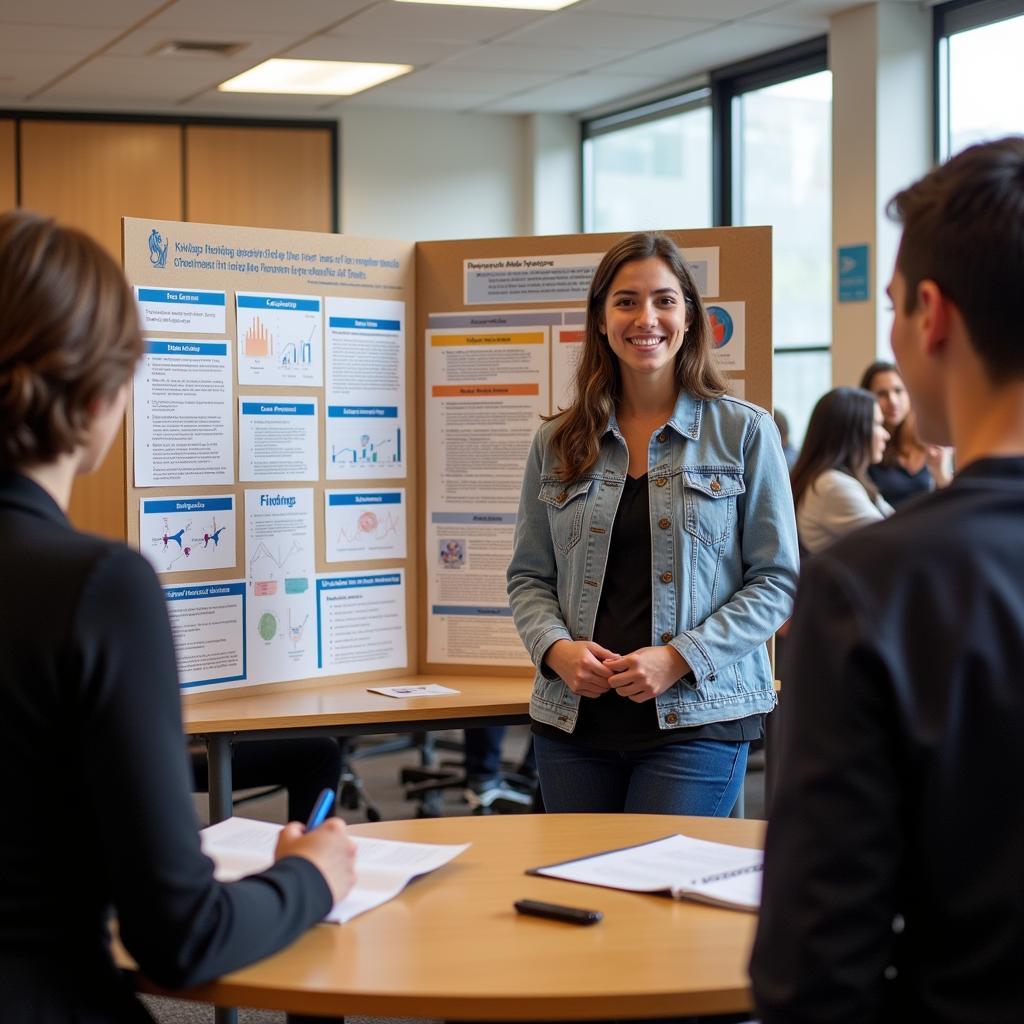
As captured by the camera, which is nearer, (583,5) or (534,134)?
(583,5)

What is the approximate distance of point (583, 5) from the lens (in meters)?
6.02

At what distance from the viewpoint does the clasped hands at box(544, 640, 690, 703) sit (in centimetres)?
226

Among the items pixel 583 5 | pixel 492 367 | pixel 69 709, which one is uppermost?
pixel 583 5

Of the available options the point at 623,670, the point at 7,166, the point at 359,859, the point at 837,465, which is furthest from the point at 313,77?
the point at 359,859

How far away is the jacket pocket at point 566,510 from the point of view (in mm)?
2471

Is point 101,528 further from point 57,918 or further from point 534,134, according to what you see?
point 57,918

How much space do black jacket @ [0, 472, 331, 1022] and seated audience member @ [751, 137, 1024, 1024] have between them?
1.73 feet

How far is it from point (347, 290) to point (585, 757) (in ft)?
4.55

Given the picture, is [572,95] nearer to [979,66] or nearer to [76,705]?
[979,66]

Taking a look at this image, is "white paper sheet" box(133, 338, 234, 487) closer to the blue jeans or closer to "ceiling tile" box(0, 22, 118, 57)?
the blue jeans

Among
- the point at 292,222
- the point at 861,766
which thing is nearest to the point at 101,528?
the point at 292,222

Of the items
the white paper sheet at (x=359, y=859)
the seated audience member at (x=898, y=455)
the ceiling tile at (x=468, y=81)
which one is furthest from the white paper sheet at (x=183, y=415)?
the ceiling tile at (x=468, y=81)

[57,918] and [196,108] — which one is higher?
[196,108]

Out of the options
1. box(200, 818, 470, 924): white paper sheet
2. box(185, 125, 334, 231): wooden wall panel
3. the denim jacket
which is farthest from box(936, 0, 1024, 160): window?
box(200, 818, 470, 924): white paper sheet
